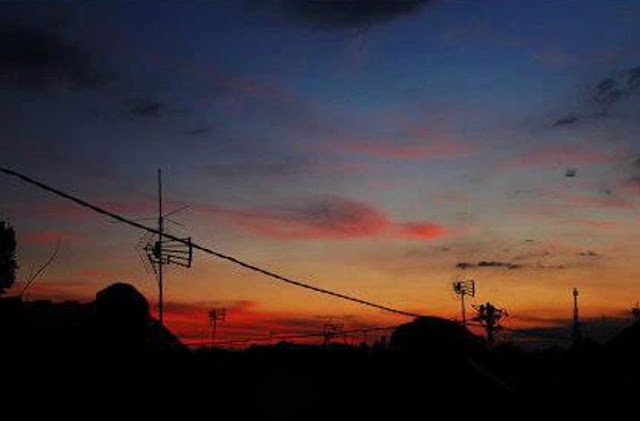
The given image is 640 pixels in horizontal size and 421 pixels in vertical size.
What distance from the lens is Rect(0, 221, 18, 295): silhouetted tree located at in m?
63.8

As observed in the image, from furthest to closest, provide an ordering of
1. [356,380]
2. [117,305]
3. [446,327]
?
[356,380], [446,327], [117,305]

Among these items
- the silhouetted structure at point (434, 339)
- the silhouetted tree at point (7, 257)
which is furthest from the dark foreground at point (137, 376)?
the silhouetted tree at point (7, 257)

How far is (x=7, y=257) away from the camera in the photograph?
65500 millimetres

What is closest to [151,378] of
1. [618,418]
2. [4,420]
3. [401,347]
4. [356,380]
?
[4,420]

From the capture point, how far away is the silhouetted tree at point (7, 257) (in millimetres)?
63844

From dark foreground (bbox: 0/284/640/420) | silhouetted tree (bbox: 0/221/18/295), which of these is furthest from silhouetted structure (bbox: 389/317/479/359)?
silhouetted tree (bbox: 0/221/18/295)

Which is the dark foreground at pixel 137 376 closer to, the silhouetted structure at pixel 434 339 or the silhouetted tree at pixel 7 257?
the silhouetted structure at pixel 434 339

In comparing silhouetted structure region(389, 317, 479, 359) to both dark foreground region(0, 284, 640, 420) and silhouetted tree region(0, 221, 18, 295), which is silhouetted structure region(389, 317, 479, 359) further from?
silhouetted tree region(0, 221, 18, 295)

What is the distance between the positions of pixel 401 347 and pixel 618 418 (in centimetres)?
1136

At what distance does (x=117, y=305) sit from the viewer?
46.2 feet

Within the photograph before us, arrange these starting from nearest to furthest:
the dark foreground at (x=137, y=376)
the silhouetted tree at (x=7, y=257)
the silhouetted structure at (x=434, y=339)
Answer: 1. the dark foreground at (x=137, y=376)
2. the silhouetted structure at (x=434, y=339)
3. the silhouetted tree at (x=7, y=257)

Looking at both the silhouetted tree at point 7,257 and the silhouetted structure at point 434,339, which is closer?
the silhouetted structure at point 434,339

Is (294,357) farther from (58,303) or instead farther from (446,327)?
(58,303)

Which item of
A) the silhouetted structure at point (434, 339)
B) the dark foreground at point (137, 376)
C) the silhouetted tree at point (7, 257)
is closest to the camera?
the dark foreground at point (137, 376)
